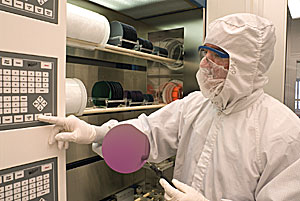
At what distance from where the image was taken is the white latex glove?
0.87 meters

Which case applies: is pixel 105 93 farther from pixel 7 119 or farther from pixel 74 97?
pixel 7 119

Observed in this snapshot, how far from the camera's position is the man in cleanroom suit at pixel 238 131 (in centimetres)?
91

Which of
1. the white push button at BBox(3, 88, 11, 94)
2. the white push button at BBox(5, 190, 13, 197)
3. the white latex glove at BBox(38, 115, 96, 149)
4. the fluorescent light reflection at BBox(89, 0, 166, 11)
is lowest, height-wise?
the white push button at BBox(5, 190, 13, 197)

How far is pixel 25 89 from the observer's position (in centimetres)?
79

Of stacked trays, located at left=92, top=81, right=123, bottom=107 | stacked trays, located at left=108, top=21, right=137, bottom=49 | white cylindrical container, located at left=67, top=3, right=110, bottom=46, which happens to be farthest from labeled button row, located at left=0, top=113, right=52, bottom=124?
stacked trays, located at left=108, top=21, right=137, bottom=49

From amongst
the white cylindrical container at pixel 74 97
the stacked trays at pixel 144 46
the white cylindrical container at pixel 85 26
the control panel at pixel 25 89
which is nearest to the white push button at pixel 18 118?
the control panel at pixel 25 89

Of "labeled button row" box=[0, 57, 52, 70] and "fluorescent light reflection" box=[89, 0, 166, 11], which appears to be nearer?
"labeled button row" box=[0, 57, 52, 70]

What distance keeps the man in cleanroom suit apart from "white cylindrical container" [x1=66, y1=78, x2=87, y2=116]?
158 mm

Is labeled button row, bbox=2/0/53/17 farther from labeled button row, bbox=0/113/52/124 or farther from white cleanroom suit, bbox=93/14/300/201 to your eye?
white cleanroom suit, bbox=93/14/300/201

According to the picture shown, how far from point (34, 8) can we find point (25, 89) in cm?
26

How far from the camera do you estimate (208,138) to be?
1.09m

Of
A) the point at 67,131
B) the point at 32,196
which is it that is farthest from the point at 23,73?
the point at 32,196

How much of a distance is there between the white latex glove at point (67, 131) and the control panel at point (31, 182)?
0.07 meters

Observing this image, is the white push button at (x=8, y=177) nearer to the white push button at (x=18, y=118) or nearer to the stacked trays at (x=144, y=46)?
the white push button at (x=18, y=118)
